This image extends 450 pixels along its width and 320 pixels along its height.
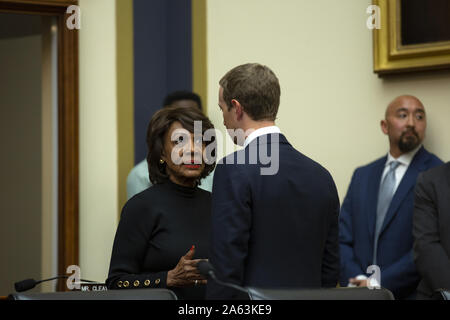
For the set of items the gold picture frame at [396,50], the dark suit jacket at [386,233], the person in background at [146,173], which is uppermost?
the gold picture frame at [396,50]

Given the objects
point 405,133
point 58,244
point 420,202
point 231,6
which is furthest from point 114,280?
point 231,6

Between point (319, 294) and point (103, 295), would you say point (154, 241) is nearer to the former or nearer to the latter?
point (103, 295)

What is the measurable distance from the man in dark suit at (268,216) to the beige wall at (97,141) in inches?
101

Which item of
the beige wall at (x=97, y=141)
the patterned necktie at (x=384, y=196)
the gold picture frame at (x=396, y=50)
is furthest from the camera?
the beige wall at (x=97, y=141)

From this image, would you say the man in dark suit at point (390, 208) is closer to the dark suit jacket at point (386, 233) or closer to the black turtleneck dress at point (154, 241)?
the dark suit jacket at point (386, 233)

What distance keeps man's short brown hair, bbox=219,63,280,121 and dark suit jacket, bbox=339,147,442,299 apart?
1.55m

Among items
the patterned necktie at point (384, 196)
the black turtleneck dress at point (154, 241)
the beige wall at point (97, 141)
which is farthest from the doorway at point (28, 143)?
the black turtleneck dress at point (154, 241)

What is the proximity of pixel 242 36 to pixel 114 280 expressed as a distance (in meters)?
2.54

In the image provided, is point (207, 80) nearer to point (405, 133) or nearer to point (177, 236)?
point (405, 133)

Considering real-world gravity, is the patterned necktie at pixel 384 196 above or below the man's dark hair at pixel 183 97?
below

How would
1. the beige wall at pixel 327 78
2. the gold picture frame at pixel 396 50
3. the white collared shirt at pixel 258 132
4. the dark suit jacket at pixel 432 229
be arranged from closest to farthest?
the white collared shirt at pixel 258 132 < the dark suit jacket at pixel 432 229 < the gold picture frame at pixel 396 50 < the beige wall at pixel 327 78

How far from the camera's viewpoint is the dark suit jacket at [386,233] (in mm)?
3324

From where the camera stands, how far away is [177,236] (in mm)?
2320

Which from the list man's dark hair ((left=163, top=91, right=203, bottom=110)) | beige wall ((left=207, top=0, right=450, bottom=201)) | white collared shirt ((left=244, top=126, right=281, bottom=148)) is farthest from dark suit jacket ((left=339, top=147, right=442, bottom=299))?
white collared shirt ((left=244, top=126, right=281, bottom=148))
